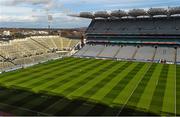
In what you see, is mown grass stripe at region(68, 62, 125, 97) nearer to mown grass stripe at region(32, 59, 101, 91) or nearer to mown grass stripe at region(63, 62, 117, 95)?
mown grass stripe at region(63, 62, 117, 95)

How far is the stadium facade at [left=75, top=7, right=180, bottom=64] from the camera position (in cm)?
6725

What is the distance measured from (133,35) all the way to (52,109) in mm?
54287

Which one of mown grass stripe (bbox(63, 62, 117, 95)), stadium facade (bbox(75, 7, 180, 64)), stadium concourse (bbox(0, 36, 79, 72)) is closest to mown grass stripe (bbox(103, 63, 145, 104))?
mown grass stripe (bbox(63, 62, 117, 95))

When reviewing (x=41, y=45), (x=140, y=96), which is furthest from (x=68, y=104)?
(x=41, y=45)

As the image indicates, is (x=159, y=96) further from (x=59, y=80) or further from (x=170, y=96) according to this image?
(x=59, y=80)

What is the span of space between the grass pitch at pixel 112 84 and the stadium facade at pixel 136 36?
14.7 metres

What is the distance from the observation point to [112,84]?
38375 millimetres

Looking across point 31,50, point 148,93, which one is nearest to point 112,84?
point 148,93

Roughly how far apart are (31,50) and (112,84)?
A: 4315 cm

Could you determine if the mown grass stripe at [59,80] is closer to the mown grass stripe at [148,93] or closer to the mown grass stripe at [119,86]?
the mown grass stripe at [119,86]

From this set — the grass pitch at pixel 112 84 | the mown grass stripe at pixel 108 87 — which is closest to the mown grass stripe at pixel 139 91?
the grass pitch at pixel 112 84

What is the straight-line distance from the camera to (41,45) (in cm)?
8206

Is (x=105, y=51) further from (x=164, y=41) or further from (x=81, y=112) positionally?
(x=81, y=112)

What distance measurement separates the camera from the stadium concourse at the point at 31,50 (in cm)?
5960
